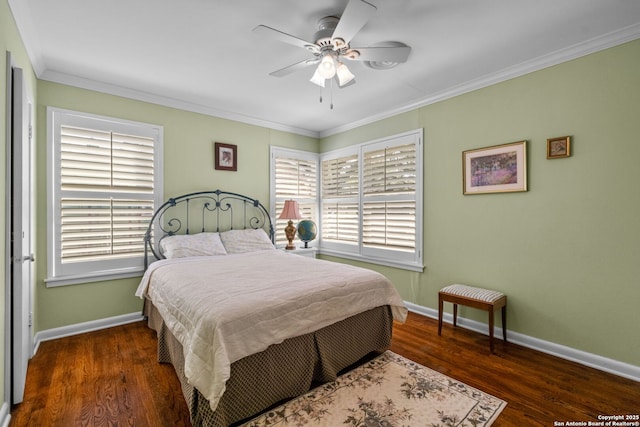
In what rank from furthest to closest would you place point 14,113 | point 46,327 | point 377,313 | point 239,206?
point 239,206
point 46,327
point 377,313
point 14,113

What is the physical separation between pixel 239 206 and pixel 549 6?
3681 mm

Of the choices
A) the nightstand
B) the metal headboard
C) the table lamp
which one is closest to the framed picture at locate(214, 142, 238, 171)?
the metal headboard

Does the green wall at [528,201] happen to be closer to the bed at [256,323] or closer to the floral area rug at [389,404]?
the bed at [256,323]

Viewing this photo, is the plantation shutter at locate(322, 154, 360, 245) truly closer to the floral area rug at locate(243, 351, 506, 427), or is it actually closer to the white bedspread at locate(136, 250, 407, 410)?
the white bedspread at locate(136, 250, 407, 410)

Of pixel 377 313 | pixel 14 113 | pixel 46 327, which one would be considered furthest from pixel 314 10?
pixel 46 327

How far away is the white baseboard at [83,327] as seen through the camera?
9.37ft

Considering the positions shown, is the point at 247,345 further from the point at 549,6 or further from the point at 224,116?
the point at 224,116

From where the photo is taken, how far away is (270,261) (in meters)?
3.06

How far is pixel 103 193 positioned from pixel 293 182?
2.49m

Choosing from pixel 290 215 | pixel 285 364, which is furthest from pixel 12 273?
pixel 290 215

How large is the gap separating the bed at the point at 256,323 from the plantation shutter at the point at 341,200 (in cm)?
153

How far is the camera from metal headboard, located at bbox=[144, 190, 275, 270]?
349 centimetres

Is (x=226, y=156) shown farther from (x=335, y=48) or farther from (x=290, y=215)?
(x=335, y=48)

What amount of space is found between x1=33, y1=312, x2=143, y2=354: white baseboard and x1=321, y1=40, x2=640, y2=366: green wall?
3556mm
